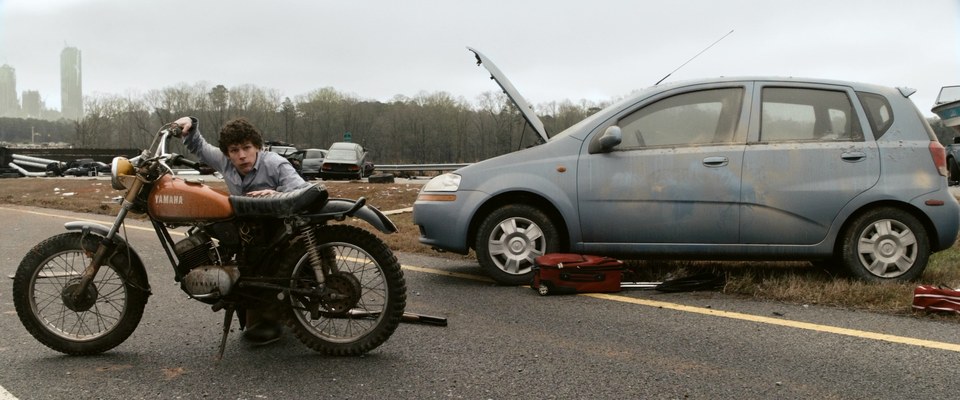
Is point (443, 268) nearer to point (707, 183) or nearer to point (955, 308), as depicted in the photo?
point (707, 183)

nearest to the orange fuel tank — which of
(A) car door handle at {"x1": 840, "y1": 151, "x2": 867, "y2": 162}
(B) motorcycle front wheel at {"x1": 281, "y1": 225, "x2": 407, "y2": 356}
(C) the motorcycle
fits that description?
(C) the motorcycle

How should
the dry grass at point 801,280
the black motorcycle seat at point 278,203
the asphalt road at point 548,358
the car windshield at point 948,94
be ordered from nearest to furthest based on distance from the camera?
the asphalt road at point 548,358 → the black motorcycle seat at point 278,203 → the dry grass at point 801,280 → the car windshield at point 948,94

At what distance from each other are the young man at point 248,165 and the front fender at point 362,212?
1.33 feet

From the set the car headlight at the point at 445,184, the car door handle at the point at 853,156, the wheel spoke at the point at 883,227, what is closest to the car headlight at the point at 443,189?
the car headlight at the point at 445,184

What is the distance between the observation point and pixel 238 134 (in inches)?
155

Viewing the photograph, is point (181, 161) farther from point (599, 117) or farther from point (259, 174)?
point (599, 117)

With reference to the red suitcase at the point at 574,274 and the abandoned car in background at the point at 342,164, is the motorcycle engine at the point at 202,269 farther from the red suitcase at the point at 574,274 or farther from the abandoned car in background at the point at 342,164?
the abandoned car in background at the point at 342,164

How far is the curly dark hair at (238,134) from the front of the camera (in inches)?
155

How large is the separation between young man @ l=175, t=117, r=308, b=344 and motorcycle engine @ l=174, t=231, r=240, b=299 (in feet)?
1.11

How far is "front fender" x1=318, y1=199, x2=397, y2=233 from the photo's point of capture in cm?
367

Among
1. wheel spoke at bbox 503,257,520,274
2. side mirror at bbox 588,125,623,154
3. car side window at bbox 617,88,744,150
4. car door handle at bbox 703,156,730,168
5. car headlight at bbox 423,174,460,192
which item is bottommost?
wheel spoke at bbox 503,257,520,274

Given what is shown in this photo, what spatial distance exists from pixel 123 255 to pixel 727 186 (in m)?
4.19

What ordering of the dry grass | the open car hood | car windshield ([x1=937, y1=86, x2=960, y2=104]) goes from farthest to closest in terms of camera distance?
car windshield ([x1=937, y1=86, x2=960, y2=104])
the open car hood
the dry grass

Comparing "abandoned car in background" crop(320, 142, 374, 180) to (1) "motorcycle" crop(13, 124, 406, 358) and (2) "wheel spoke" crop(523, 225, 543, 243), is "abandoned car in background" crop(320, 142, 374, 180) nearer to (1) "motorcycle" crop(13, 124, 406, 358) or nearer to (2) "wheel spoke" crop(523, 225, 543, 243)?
(2) "wheel spoke" crop(523, 225, 543, 243)
